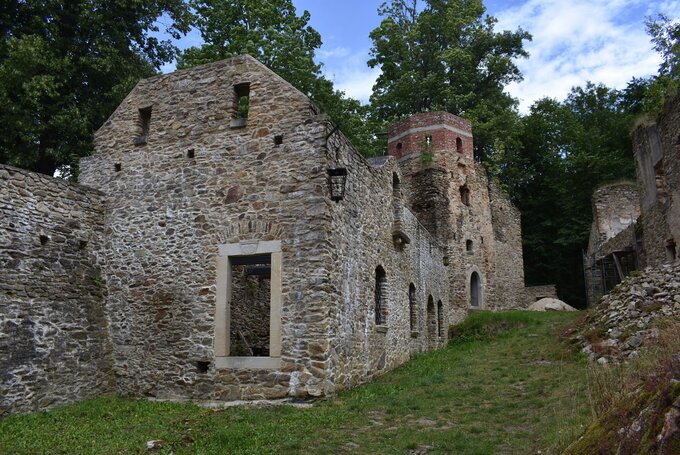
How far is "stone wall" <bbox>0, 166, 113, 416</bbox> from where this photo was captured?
927 centimetres

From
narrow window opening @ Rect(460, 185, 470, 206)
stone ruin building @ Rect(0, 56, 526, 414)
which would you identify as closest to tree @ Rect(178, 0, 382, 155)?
narrow window opening @ Rect(460, 185, 470, 206)

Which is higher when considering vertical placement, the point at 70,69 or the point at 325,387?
the point at 70,69

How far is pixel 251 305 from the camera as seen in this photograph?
1492 centimetres

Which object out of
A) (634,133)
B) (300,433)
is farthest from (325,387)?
(634,133)

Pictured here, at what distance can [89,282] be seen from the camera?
1094cm

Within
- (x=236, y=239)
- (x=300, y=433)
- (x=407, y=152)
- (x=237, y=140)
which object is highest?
(x=407, y=152)

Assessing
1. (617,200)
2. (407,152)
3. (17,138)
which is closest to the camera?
(17,138)

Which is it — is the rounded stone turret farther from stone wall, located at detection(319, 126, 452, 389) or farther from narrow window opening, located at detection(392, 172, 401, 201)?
narrow window opening, located at detection(392, 172, 401, 201)

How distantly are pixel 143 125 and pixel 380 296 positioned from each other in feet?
21.7

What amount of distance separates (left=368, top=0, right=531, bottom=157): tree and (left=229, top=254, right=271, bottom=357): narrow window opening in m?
19.1

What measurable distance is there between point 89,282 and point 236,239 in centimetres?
324

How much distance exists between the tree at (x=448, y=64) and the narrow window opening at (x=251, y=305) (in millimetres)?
19111

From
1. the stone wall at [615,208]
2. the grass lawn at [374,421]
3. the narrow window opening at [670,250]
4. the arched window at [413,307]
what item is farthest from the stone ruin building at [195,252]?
the stone wall at [615,208]

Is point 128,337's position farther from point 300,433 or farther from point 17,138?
point 17,138
